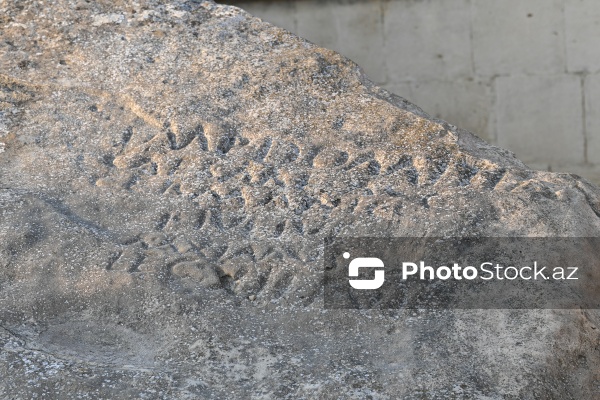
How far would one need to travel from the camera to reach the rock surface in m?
1.91

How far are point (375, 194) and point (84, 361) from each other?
801 mm

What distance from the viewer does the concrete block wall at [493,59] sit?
4.88 m

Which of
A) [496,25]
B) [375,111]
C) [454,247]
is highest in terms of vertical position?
[375,111]

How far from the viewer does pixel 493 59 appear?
→ 16.3 feet

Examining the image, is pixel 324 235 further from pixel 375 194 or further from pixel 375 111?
pixel 375 111

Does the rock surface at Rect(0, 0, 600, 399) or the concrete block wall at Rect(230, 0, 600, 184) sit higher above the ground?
the rock surface at Rect(0, 0, 600, 399)

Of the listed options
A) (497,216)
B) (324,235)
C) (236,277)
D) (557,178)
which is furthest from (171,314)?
(557,178)

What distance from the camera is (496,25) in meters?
4.94

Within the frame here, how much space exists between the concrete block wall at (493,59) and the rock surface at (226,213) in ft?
7.92

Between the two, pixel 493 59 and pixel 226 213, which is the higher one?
pixel 226 213

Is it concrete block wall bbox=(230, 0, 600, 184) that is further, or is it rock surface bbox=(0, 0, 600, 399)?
concrete block wall bbox=(230, 0, 600, 184)

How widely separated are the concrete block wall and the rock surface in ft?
7.92

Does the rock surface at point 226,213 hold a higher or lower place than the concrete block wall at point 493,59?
higher

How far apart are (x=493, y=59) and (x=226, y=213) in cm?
A: 307
